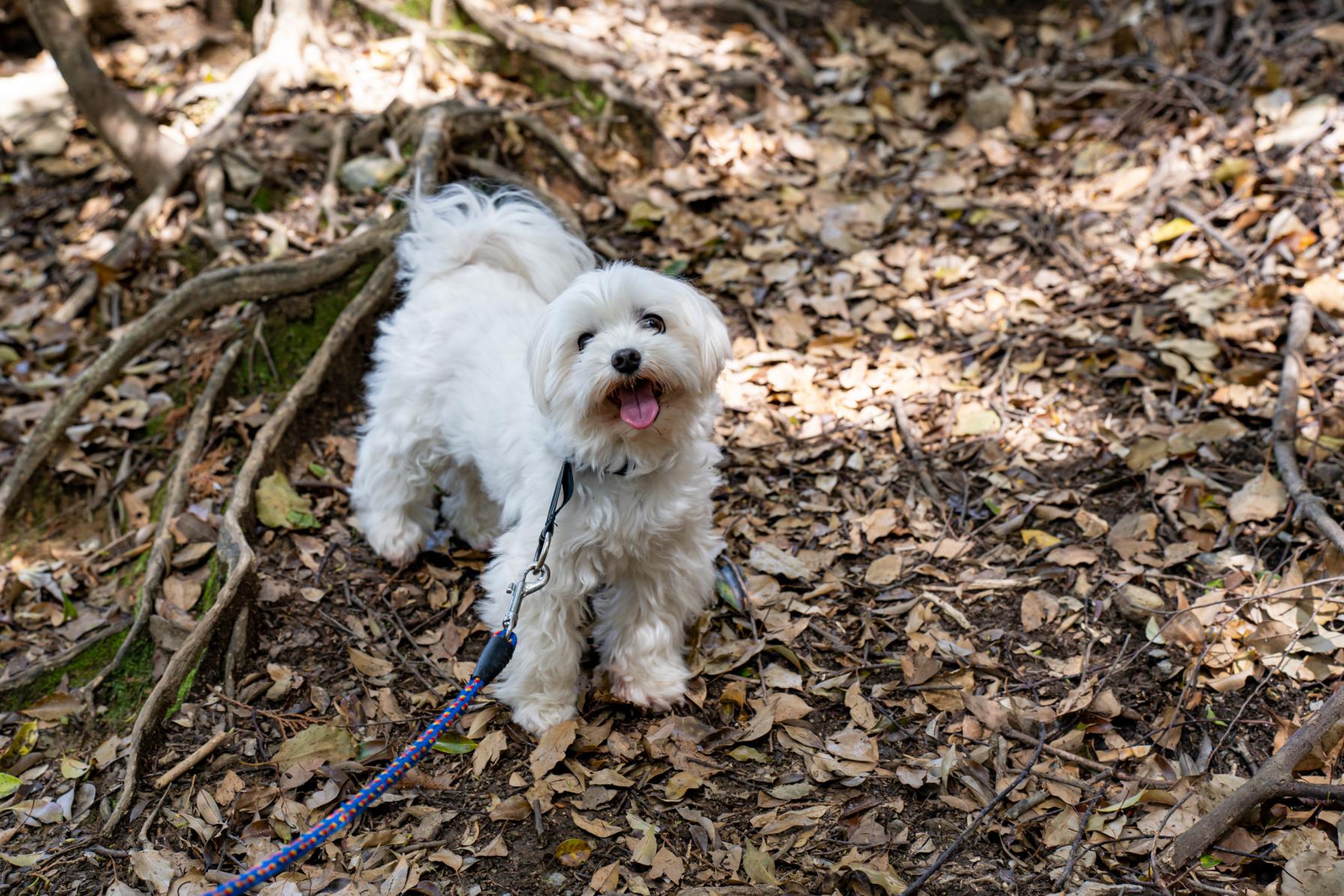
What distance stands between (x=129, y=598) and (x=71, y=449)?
0.99 m

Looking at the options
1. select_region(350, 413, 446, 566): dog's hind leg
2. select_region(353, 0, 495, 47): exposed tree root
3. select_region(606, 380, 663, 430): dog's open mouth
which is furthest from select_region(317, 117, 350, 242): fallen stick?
select_region(606, 380, 663, 430): dog's open mouth

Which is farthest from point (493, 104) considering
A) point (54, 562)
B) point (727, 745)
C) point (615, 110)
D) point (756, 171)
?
point (727, 745)

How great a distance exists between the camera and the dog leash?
244 centimetres

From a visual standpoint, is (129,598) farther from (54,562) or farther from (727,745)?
(727,745)

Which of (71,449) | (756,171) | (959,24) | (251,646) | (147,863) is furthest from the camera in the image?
(959,24)

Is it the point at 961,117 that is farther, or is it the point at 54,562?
the point at 961,117

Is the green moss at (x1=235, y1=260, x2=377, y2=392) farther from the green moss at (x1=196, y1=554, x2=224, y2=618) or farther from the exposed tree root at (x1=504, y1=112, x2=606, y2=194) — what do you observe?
the exposed tree root at (x1=504, y1=112, x2=606, y2=194)

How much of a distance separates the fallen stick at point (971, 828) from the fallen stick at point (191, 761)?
7.78 ft

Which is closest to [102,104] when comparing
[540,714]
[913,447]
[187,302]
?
[187,302]

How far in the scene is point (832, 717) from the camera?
3580 mm

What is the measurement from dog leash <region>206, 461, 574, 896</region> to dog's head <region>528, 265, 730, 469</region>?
225 millimetres

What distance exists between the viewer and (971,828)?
306 centimetres

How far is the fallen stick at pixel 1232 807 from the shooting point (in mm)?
2859

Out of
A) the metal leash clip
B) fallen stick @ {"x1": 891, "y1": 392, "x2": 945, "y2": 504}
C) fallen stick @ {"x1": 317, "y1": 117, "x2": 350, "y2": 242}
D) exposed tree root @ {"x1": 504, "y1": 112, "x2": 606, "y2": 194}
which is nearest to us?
the metal leash clip
